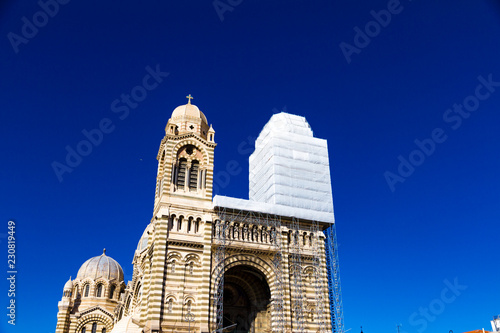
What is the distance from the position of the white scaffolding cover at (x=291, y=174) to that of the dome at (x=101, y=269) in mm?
27424

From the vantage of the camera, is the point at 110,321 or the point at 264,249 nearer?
→ the point at 264,249

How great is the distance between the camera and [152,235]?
35.6 metres

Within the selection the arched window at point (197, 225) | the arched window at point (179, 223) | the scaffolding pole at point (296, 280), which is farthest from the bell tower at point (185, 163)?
the scaffolding pole at point (296, 280)

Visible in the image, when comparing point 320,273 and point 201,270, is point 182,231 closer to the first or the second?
point 201,270

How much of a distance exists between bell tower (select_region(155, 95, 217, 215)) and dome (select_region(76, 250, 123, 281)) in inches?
1072

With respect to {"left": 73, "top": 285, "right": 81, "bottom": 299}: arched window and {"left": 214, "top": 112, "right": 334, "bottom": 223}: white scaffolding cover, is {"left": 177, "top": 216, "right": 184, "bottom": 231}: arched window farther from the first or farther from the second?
{"left": 73, "top": 285, "right": 81, "bottom": 299}: arched window

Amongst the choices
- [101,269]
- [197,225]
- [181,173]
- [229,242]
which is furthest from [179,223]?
[101,269]

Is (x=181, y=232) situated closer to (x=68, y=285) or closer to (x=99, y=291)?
(x=68, y=285)

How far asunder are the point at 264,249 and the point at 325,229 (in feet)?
22.7

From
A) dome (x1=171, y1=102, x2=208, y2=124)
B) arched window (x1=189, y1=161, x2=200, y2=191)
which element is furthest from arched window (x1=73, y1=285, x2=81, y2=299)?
dome (x1=171, y1=102, x2=208, y2=124)

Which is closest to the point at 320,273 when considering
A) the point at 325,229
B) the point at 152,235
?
the point at 325,229

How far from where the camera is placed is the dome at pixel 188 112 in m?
39.3

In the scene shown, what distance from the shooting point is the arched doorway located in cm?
3516

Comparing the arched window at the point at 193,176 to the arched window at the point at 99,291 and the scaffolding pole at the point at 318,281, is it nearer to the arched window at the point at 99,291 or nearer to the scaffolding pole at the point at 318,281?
the scaffolding pole at the point at 318,281
